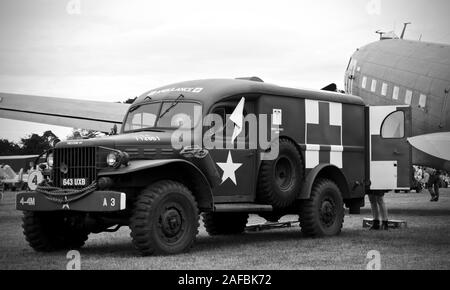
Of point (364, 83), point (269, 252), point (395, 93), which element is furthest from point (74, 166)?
point (364, 83)

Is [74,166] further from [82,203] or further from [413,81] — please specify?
[413,81]

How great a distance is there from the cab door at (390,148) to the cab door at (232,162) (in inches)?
139

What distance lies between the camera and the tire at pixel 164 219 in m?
10.2

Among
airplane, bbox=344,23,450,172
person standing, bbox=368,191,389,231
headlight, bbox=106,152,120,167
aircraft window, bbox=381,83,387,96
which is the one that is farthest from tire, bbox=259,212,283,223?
aircraft window, bbox=381,83,387,96

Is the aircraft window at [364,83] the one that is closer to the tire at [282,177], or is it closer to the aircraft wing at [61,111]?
the aircraft wing at [61,111]

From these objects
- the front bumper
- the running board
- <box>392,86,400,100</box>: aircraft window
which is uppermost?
<box>392,86,400,100</box>: aircraft window

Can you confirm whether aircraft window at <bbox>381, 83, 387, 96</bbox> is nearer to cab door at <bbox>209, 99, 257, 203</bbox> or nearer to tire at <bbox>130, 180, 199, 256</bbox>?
cab door at <bbox>209, 99, 257, 203</bbox>

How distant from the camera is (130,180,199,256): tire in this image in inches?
401

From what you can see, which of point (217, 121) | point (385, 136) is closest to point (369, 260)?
point (217, 121)

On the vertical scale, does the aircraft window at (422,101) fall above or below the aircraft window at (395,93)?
below

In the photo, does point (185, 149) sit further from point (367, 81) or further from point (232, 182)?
point (367, 81)

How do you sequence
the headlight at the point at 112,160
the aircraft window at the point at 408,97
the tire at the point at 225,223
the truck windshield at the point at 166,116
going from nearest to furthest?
the headlight at the point at 112,160 < the truck windshield at the point at 166,116 < the tire at the point at 225,223 < the aircraft window at the point at 408,97

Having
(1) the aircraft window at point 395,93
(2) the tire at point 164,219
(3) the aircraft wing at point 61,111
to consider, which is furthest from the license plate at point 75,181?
(1) the aircraft window at point 395,93

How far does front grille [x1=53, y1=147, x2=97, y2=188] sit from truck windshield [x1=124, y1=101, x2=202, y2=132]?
162 centimetres
